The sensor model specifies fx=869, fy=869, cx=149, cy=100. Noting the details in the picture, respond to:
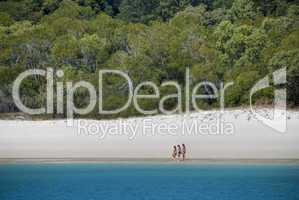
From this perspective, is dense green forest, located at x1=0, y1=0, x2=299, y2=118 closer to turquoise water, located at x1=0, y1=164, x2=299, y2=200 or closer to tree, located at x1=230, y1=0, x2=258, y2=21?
tree, located at x1=230, y1=0, x2=258, y2=21

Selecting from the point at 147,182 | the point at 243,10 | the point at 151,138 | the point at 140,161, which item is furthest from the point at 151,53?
the point at 147,182

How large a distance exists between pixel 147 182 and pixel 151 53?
39.2 feet

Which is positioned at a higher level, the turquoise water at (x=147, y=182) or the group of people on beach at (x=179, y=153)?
the group of people on beach at (x=179, y=153)

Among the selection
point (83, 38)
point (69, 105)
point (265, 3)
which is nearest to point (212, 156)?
point (69, 105)

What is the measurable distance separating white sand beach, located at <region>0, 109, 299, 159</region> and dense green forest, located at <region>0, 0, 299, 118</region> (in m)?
2.25

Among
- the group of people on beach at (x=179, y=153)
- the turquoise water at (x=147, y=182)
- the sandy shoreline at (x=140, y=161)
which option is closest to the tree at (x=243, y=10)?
the group of people on beach at (x=179, y=153)

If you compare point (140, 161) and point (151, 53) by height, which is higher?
point (151, 53)

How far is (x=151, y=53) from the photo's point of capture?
3528 centimetres

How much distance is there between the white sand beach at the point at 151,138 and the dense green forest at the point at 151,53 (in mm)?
2250

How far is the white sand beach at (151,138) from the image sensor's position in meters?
27.4

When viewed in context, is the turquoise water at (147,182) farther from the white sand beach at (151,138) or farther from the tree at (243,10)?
the tree at (243,10)

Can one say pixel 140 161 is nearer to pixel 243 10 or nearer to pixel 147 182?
pixel 147 182

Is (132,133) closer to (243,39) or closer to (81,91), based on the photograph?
(81,91)

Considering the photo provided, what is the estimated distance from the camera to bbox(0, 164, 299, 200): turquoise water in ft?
72.4
